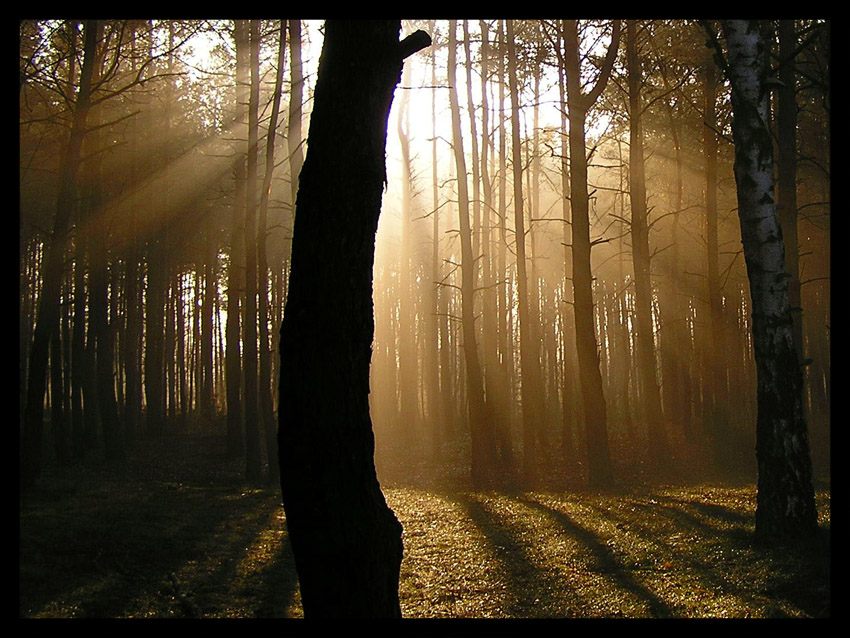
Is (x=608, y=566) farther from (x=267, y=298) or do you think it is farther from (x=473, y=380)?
(x=267, y=298)

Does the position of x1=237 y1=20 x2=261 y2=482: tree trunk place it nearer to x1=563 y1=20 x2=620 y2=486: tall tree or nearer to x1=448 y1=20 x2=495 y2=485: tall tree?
x1=448 y1=20 x2=495 y2=485: tall tree

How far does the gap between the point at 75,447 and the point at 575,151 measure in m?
15.8

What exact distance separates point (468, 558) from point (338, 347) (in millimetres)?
5617

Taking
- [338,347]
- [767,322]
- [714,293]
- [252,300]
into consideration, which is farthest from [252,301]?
[338,347]

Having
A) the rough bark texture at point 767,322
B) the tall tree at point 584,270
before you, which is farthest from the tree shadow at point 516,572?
the tall tree at point 584,270

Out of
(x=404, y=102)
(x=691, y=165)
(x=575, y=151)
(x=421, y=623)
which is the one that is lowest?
(x=421, y=623)

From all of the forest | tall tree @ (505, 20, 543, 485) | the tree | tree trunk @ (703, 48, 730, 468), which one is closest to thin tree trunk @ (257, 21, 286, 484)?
the forest

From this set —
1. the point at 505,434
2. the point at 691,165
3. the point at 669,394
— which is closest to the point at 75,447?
the point at 505,434

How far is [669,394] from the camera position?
22531 mm

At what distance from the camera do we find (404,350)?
33.8 metres

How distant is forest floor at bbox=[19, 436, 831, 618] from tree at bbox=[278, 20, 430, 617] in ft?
9.51

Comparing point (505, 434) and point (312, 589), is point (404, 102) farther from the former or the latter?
point (312, 589)

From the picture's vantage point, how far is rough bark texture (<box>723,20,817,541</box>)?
7.43 meters

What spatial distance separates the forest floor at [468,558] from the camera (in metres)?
6.38
